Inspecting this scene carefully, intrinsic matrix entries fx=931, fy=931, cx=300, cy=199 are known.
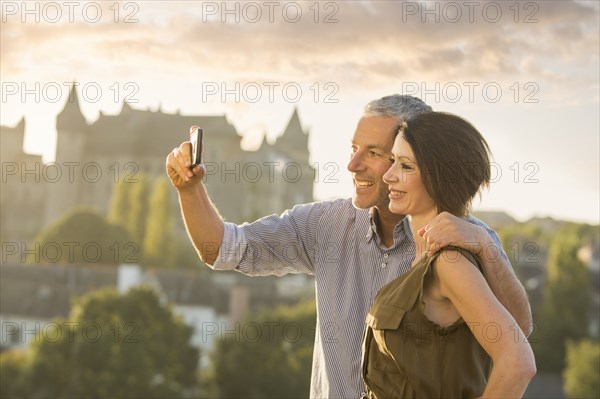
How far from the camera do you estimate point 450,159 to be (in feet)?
6.45

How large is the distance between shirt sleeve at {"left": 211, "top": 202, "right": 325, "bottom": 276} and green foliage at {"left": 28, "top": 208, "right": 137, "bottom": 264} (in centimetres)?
4002

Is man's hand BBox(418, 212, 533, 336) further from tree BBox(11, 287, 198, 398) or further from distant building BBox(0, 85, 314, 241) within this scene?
distant building BBox(0, 85, 314, 241)

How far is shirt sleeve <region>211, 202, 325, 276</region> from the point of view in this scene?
2594 mm

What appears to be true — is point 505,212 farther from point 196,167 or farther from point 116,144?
point 196,167

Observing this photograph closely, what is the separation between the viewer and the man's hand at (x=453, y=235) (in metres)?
1.85

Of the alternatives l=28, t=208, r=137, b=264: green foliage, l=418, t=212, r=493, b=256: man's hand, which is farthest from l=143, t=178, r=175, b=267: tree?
l=418, t=212, r=493, b=256: man's hand

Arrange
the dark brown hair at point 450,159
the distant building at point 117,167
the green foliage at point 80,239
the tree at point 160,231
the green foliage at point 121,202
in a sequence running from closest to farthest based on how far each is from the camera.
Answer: the dark brown hair at point 450,159, the green foliage at point 80,239, the tree at point 160,231, the green foliage at point 121,202, the distant building at point 117,167

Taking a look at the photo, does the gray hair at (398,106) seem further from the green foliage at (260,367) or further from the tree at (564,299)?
the tree at (564,299)

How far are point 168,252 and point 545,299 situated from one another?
18.0 metres

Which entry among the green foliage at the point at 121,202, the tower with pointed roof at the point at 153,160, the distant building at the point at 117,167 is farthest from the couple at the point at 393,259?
the distant building at the point at 117,167

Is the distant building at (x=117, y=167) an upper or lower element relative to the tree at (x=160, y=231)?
upper

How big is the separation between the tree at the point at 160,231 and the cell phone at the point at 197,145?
4246cm

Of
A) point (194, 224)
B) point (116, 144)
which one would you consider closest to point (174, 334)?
point (116, 144)

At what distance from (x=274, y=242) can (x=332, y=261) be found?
18 centimetres
